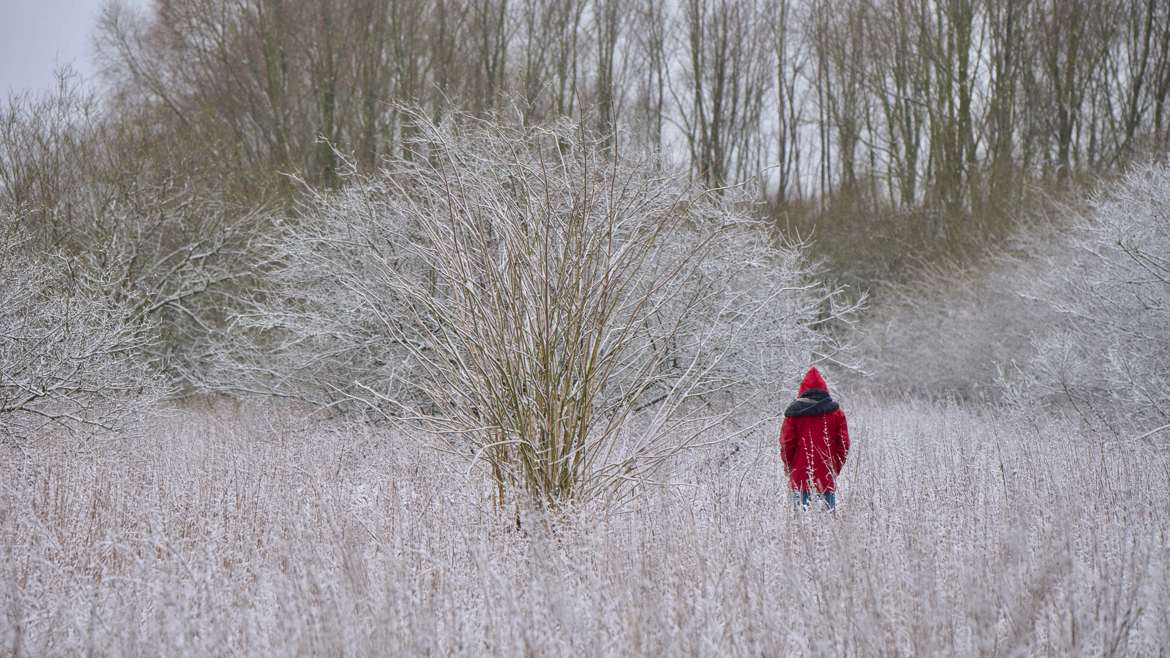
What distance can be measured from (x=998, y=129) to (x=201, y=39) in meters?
19.4

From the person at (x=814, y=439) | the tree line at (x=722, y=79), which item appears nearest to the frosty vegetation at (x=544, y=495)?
the person at (x=814, y=439)

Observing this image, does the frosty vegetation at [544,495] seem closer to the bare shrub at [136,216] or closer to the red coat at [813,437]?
the red coat at [813,437]

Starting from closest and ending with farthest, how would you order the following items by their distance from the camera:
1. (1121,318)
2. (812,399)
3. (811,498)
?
(811,498) → (812,399) → (1121,318)

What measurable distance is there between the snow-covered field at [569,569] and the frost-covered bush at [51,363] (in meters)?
1.42

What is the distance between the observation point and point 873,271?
71.5 ft

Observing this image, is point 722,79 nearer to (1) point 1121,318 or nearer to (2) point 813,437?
(1) point 1121,318

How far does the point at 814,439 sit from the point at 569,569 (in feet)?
7.69

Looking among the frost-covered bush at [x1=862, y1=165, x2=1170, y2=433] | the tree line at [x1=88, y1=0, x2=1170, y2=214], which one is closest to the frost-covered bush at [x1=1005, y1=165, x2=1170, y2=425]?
the frost-covered bush at [x1=862, y1=165, x2=1170, y2=433]

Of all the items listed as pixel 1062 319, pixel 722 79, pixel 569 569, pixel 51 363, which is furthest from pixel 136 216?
pixel 722 79

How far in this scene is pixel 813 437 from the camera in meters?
5.71

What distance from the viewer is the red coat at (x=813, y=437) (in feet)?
18.4

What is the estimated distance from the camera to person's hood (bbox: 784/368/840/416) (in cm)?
581

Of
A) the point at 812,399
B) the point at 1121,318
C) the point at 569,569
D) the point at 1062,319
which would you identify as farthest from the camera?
the point at 1062,319

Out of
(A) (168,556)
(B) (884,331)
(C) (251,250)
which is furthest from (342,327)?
(B) (884,331)
